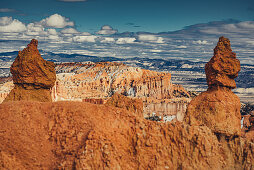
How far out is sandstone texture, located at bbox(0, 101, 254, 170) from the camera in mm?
14250

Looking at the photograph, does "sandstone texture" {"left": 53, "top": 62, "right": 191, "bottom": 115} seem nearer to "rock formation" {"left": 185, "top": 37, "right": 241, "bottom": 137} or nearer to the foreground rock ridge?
"rock formation" {"left": 185, "top": 37, "right": 241, "bottom": 137}

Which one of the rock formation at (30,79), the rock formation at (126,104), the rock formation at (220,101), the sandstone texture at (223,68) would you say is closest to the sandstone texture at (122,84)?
the rock formation at (30,79)

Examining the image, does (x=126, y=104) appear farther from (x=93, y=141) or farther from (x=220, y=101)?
(x=220, y=101)

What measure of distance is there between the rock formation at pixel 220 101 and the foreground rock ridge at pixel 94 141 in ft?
20.1

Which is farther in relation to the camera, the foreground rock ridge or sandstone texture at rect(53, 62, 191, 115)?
sandstone texture at rect(53, 62, 191, 115)

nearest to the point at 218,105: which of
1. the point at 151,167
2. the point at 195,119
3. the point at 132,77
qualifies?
the point at 195,119

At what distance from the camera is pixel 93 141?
46.2 ft

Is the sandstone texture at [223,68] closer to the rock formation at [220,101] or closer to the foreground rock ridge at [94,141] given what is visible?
the rock formation at [220,101]

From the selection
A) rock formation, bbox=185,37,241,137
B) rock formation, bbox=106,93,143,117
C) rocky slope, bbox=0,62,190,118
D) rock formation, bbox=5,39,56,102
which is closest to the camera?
rock formation, bbox=106,93,143,117

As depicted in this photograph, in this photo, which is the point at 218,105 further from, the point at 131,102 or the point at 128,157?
the point at 128,157

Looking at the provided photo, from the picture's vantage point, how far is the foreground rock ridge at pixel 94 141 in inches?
562

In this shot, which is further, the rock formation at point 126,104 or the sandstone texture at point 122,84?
the sandstone texture at point 122,84

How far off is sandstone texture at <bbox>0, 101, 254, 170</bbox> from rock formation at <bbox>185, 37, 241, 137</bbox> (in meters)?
6.10

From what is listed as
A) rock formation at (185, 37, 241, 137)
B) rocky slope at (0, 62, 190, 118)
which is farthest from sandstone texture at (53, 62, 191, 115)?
rock formation at (185, 37, 241, 137)
